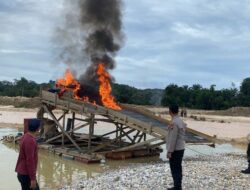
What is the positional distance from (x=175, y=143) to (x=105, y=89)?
15.0m

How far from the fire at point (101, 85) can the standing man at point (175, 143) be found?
12635 mm

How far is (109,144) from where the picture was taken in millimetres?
22984

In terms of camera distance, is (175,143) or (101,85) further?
(101,85)

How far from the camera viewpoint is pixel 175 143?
10.1 m

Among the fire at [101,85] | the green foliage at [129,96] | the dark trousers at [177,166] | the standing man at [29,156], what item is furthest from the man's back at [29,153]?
the green foliage at [129,96]

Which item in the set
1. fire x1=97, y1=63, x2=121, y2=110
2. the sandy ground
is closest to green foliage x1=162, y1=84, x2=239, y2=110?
the sandy ground

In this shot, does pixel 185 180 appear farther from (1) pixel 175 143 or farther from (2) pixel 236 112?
(2) pixel 236 112

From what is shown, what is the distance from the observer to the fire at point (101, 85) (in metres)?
23.8

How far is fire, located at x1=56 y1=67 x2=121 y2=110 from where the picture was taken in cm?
2382

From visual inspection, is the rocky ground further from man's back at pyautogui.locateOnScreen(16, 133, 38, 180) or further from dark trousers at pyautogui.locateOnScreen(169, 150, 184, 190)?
man's back at pyautogui.locateOnScreen(16, 133, 38, 180)

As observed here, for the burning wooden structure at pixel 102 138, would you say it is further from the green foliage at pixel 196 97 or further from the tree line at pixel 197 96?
the green foliage at pixel 196 97

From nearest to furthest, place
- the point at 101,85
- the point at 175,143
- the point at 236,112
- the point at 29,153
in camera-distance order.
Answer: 1. the point at 29,153
2. the point at 175,143
3. the point at 101,85
4. the point at 236,112

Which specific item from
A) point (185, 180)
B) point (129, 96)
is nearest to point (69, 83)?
point (185, 180)

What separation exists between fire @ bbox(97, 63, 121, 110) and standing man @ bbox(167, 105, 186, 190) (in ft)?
40.7
